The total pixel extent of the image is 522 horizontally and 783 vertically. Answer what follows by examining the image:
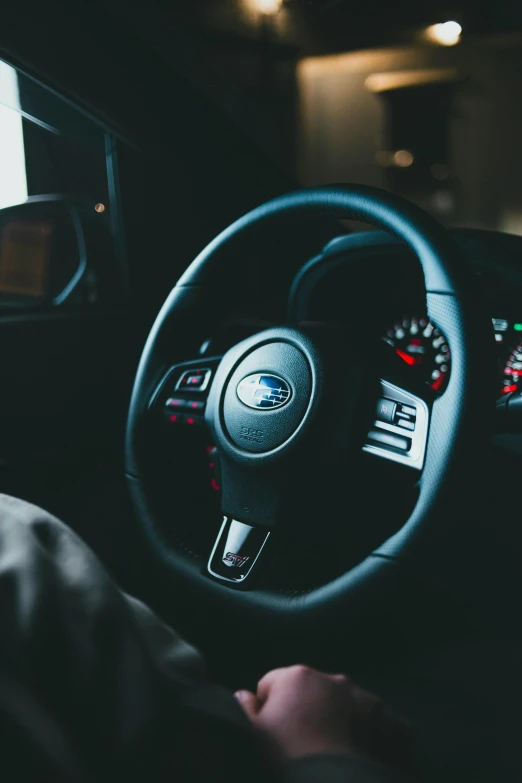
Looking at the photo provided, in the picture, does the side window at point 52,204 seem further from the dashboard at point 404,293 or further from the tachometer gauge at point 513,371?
the tachometer gauge at point 513,371

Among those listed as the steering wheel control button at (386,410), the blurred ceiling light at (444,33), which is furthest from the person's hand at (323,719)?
the blurred ceiling light at (444,33)

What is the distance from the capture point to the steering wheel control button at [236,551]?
3.16ft

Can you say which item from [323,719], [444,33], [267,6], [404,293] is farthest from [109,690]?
[267,6]

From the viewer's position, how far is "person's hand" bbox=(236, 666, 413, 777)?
545mm

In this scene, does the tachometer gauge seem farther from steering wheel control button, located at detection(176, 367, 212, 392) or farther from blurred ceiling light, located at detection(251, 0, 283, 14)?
blurred ceiling light, located at detection(251, 0, 283, 14)

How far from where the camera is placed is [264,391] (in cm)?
98

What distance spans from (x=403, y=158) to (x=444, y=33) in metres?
0.30

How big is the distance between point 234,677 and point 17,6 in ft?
4.31

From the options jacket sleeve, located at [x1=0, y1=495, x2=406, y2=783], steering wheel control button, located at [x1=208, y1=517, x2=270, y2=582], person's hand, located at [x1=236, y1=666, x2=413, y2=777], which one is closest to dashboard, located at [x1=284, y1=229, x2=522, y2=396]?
steering wheel control button, located at [x1=208, y1=517, x2=270, y2=582]

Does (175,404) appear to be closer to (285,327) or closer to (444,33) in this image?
(285,327)

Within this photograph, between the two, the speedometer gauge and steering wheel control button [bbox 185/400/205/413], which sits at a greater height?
the speedometer gauge

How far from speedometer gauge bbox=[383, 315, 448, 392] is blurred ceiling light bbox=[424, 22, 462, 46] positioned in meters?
0.74

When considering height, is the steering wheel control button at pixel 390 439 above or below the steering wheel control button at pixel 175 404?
below

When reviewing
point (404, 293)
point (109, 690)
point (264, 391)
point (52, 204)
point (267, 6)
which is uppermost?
point (267, 6)
